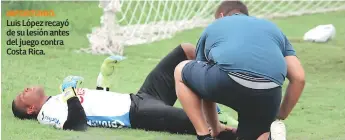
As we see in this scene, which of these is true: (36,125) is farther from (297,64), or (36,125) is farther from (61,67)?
A: (61,67)

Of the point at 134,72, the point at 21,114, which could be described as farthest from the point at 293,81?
the point at 134,72

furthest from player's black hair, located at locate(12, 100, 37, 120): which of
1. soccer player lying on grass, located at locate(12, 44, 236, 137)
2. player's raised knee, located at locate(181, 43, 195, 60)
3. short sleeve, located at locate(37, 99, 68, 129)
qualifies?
player's raised knee, located at locate(181, 43, 195, 60)

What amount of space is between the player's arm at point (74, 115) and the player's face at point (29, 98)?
0.27 metres

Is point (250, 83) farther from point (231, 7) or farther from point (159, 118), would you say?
point (159, 118)

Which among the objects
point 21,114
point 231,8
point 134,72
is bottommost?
point 134,72

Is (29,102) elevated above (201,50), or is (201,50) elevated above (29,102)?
(201,50)

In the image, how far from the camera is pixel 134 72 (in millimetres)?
6668

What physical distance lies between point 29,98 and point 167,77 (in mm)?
866

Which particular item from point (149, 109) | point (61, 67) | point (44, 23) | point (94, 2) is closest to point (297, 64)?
point (149, 109)

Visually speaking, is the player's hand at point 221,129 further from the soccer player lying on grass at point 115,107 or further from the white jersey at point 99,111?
the white jersey at point 99,111

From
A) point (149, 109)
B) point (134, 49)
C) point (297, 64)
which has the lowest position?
point (134, 49)

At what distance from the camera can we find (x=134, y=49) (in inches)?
325

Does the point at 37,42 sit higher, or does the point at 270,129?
the point at 270,129

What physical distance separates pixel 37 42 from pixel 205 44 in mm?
4747
